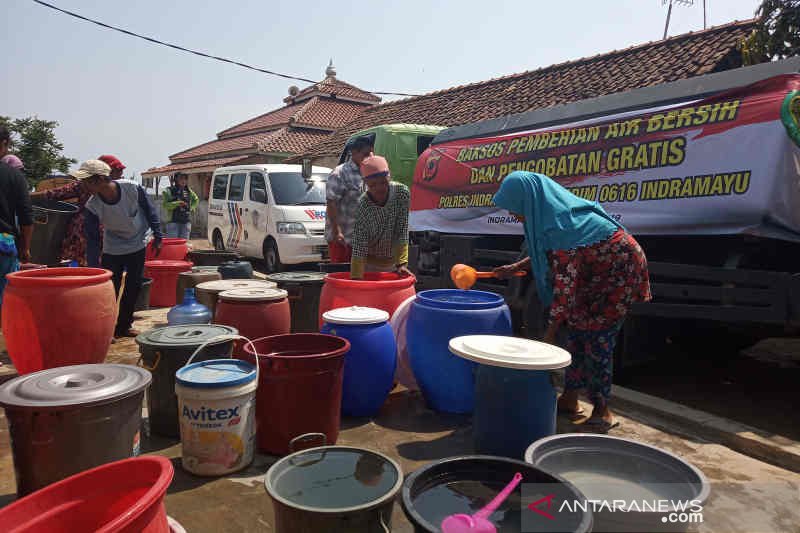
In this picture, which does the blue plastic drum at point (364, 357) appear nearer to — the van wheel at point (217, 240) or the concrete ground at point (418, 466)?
the concrete ground at point (418, 466)

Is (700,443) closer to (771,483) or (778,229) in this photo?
(771,483)

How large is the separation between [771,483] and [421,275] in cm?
429

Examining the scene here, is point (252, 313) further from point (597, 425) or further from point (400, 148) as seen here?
point (400, 148)

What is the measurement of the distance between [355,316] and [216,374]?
95cm

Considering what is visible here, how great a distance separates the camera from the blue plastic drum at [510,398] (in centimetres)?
256

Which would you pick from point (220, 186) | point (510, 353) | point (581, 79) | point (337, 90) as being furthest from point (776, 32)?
point (337, 90)

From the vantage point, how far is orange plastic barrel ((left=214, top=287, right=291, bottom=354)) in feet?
11.6

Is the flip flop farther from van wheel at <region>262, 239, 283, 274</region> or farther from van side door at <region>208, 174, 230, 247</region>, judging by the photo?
van side door at <region>208, 174, 230, 247</region>

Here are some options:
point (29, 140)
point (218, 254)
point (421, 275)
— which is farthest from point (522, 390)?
point (29, 140)

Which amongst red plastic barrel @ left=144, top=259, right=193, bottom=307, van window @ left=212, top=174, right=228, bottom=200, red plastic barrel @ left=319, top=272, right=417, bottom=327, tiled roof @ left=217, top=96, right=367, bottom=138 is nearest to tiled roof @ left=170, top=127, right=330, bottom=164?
tiled roof @ left=217, top=96, right=367, bottom=138

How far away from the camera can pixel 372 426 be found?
10.8 feet

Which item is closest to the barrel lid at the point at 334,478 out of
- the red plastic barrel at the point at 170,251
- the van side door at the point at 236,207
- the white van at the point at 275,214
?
the red plastic barrel at the point at 170,251

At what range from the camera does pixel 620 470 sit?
2014 millimetres

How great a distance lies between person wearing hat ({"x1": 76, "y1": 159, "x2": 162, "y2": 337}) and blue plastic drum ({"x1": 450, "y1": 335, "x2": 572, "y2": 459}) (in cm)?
368
